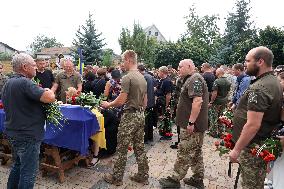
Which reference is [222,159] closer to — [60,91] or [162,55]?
[60,91]

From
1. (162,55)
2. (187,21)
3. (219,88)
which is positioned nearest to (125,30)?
(162,55)

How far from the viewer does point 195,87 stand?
173 inches

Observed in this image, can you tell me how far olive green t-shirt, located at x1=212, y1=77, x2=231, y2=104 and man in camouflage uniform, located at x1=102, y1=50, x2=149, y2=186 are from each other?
13.4 ft

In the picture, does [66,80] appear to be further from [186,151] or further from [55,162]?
[186,151]

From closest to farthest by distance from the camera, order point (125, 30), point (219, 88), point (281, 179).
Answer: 1. point (281, 179)
2. point (219, 88)
3. point (125, 30)

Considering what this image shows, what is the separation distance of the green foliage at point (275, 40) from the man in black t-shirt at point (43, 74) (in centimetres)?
1895

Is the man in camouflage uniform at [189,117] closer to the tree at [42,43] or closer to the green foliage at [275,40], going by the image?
the green foliage at [275,40]

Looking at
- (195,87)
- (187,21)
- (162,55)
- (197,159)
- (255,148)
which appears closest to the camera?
(255,148)

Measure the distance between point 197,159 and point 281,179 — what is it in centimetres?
143

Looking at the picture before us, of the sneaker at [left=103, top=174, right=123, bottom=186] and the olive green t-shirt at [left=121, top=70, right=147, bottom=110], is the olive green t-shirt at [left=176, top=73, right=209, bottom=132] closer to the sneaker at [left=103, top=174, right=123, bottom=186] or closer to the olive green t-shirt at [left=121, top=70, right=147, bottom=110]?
the olive green t-shirt at [left=121, top=70, right=147, bottom=110]

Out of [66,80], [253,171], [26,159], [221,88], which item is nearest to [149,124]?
[221,88]

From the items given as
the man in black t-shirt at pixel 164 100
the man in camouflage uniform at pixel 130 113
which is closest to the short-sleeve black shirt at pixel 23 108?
the man in camouflage uniform at pixel 130 113

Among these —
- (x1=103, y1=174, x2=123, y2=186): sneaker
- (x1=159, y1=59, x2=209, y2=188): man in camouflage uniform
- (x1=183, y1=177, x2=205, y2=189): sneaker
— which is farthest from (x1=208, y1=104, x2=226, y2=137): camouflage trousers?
(x1=103, y1=174, x2=123, y2=186): sneaker

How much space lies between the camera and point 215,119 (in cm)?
876
